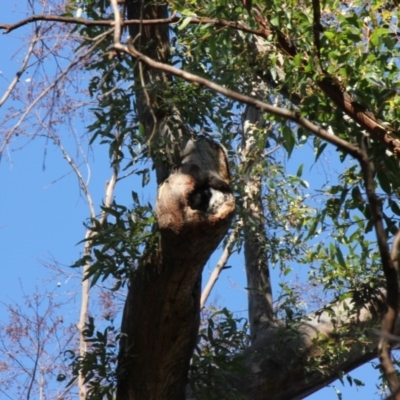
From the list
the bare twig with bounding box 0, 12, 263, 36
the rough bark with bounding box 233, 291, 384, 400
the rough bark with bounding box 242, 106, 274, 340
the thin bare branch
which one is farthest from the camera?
the rough bark with bounding box 242, 106, 274, 340

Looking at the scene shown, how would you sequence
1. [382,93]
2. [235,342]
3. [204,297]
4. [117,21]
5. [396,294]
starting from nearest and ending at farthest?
[396,294], [117,21], [382,93], [235,342], [204,297]

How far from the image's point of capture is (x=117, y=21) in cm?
262

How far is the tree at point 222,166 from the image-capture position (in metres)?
3.99

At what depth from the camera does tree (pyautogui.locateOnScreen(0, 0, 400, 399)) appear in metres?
3.99

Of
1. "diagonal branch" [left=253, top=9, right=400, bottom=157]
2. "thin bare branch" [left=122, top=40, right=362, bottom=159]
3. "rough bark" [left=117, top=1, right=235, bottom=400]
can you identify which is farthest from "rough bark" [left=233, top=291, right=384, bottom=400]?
"thin bare branch" [left=122, top=40, right=362, bottom=159]

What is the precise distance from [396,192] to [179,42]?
1402mm

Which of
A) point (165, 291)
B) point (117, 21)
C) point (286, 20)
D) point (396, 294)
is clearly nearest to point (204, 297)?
point (165, 291)

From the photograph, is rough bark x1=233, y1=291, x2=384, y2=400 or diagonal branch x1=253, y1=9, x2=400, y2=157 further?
rough bark x1=233, y1=291, x2=384, y2=400

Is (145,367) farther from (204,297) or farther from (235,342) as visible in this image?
(204,297)

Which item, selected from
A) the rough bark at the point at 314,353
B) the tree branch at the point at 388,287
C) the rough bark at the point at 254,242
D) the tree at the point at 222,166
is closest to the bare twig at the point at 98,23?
the tree at the point at 222,166

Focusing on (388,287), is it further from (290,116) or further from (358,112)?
(358,112)

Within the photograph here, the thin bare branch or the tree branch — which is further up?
the thin bare branch

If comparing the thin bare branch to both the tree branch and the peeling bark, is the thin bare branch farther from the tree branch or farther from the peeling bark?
the peeling bark

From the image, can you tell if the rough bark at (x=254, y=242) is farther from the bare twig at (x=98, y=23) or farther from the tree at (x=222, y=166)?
the bare twig at (x=98, y=23)
